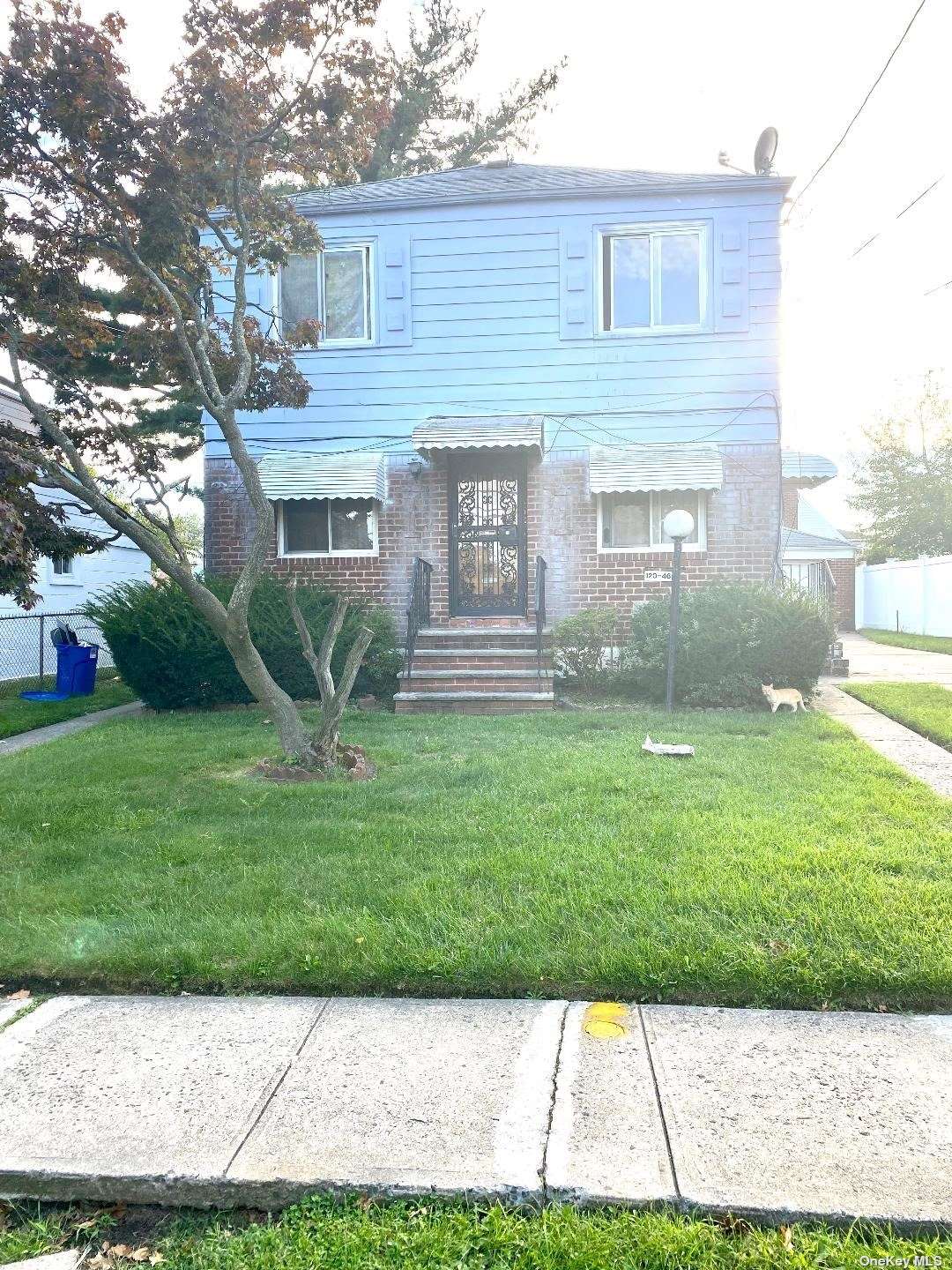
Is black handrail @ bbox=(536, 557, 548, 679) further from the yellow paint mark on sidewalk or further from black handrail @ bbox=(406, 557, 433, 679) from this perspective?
the yellow paint mark on sidewalk

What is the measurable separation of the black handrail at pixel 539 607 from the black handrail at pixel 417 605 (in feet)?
4.53

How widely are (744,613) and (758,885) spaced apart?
594 cm

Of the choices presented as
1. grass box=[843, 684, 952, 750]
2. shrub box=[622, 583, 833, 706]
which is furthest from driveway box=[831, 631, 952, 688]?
shrub box=[622, 583, 833, 706]

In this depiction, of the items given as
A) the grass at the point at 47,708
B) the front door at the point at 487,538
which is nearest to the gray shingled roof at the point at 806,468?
the front door at the point at 487,538

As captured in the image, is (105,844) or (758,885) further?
(105,844)

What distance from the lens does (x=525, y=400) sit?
11250 millimetres

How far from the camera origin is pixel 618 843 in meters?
4.65

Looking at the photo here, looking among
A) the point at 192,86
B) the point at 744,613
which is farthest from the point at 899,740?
the point at 192,86

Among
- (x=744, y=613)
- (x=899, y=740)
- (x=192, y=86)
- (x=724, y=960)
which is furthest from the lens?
(x=744, y=613)

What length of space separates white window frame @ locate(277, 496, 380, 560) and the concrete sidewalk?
861 centimetres

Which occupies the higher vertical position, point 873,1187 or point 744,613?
point 744,613

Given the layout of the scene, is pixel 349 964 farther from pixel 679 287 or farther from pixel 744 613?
pixel 679 287

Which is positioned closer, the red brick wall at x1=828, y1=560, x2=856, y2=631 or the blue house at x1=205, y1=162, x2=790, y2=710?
the blue house at x1=205, y1=162, x2=790, y2=710

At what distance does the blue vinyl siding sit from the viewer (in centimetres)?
1090
